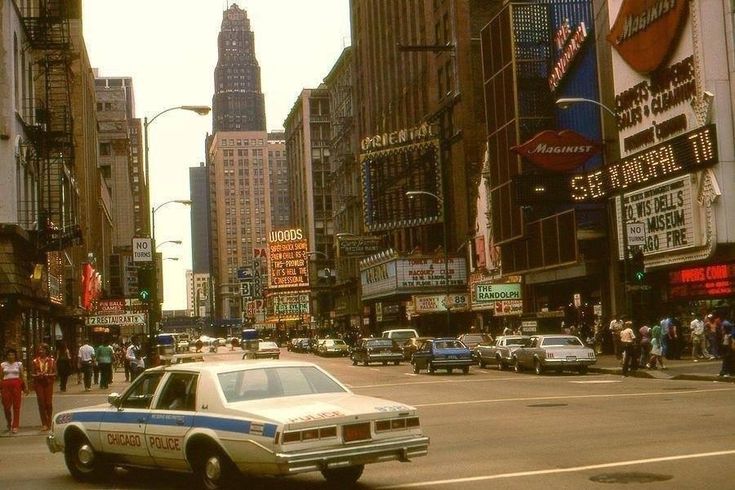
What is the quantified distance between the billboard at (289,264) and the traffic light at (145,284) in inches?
4796

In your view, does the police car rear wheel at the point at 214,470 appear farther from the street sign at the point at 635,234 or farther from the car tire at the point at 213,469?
the street sign at the point at 635,234

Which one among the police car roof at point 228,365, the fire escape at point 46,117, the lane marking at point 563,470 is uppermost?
the fire escape at point 46,117

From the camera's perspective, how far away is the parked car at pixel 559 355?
3922 centimetres

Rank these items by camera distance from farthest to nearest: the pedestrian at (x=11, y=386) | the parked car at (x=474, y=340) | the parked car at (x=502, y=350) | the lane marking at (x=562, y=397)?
1. the parked car at (x=474, y=340)
2. the parked car at (x=502, y=350)
3. the lane marking at (x=562, y=397)
4. the pedestrian at (x=11, y=386)

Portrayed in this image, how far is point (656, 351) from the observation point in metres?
38.3

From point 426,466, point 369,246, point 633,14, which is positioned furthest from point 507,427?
point 369,246

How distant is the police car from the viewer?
37.9 feet

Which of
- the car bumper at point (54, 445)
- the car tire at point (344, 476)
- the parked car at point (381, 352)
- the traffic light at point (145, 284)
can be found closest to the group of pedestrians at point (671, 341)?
the parked car at point (381, 352)

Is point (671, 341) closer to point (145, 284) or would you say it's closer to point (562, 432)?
point (145, 284)

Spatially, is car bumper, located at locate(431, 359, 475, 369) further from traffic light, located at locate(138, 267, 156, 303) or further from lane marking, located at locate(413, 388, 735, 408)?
lane marking, located at locate(413, 388, 735, 408)

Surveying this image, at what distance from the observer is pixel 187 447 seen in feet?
40.9

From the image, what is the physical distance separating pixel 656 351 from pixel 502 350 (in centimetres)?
842

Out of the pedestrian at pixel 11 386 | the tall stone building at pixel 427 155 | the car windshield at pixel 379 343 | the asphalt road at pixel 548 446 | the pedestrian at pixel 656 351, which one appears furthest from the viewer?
the tall stone building at pixel 427 155

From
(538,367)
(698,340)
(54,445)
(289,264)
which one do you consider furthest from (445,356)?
(289,264)
